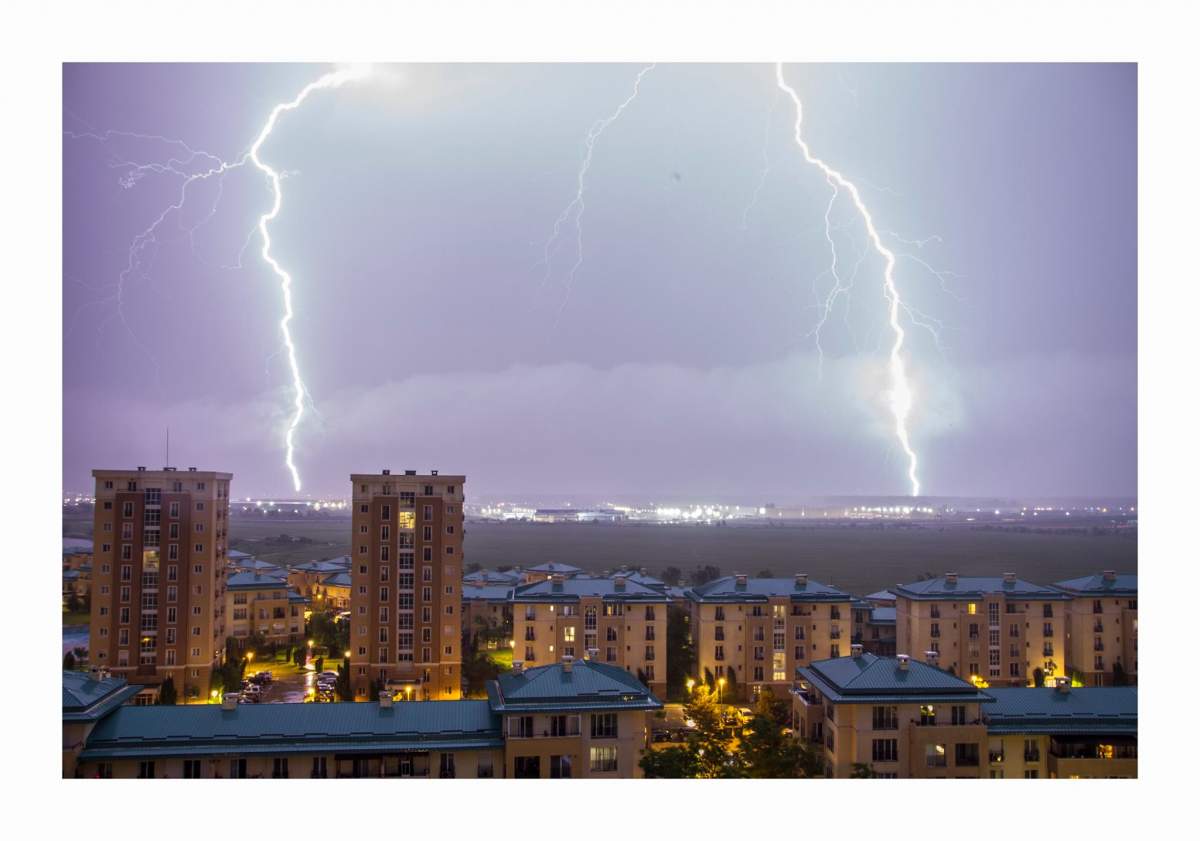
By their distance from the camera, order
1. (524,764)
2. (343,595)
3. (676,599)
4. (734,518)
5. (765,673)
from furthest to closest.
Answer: (734,518) → (343,595) → (676,599) → (765,673) → (524,764)

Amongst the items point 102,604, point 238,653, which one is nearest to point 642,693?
point 102,604

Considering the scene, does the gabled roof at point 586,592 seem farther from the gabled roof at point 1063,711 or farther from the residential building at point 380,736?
the gabled roof at point 1063,711

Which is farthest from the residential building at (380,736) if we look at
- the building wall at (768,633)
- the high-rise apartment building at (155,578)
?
the building wall at (768,633)

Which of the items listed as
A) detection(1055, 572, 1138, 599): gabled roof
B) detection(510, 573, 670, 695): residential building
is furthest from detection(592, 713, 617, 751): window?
detection(1055, 572, 1138, 599): gabled roof

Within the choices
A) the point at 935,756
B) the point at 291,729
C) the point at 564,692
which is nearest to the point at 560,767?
the point at 564,692

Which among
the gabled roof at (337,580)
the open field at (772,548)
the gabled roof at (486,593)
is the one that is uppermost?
the gabled roof at (486,593)

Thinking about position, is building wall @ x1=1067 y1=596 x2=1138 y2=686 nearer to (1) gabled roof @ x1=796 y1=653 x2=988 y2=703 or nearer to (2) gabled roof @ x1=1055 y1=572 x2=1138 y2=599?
(2) gabled roof @ x1=1055 y1=572 x2=1138 y2=599

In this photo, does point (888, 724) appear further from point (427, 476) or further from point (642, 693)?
point (427, 476)
